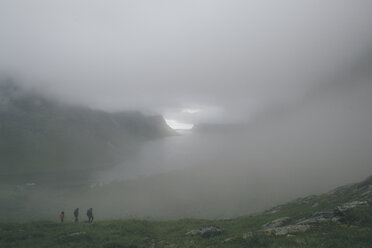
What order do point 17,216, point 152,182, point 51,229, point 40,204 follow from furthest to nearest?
point 152,182, point 40,204, point 17,216, point 51,229

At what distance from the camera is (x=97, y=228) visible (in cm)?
2730

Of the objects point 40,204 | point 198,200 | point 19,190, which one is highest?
point 19,190

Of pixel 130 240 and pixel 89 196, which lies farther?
pixel 89 196

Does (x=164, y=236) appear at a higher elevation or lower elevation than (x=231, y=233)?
lower

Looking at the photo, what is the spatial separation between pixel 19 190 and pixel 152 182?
6543 cm

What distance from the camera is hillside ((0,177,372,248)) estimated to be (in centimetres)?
1302

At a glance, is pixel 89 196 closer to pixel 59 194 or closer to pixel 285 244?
pixel 59 194

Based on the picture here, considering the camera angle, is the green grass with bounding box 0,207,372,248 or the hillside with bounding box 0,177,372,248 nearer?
the green grass with bounding box 0,207,372,248

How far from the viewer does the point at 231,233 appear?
2186 centimetres

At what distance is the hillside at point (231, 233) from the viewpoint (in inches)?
512

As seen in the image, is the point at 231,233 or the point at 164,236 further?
the point at 164,236

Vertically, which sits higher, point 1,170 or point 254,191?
point 1,170

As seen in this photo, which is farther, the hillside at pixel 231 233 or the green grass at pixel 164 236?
the hillside at pixel 231 233

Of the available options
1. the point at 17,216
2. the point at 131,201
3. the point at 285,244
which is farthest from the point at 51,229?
the point at 131,201
